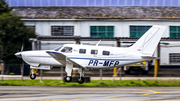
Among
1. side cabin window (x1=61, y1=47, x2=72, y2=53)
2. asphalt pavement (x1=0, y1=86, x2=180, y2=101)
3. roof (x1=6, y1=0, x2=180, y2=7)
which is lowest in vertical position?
asphalt pavement (x1=0, y1=86, x2=180, y2=101)

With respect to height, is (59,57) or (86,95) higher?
(59,57)

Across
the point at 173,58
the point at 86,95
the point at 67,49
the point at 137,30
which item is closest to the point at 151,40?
the point at 67,49

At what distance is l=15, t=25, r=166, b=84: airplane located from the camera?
19.4 metres

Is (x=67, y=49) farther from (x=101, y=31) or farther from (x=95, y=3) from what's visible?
(x=95, y=3)

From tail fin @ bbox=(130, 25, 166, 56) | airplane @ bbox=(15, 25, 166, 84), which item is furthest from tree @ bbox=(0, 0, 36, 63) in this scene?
tail fin @ bbox=(130, 25, 166, 56)

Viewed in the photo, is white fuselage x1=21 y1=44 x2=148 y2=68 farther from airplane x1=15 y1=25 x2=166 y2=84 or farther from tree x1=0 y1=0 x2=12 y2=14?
tree x1=0 y1=0 x2=12 y2=14

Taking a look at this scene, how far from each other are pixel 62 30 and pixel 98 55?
1511cm

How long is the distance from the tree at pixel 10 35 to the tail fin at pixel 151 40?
49.1ft

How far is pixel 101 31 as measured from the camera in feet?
111

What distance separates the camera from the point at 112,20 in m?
33.9

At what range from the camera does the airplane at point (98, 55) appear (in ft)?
63.7

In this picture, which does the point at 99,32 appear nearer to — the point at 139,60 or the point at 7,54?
the point at 7,54

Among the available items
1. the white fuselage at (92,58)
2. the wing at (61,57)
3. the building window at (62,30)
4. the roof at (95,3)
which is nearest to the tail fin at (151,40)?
the white fuselage at (92,58)

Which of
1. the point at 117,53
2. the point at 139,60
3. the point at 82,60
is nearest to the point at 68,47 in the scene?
the point at 82,60
